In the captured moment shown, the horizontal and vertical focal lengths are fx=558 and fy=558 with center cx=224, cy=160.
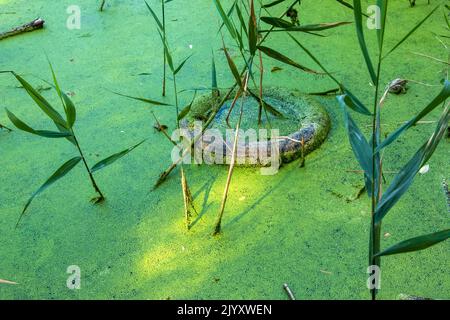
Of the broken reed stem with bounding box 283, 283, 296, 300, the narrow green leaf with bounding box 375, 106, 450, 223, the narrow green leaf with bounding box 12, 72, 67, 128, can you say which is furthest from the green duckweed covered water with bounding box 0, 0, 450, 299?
the narrow green leaf with bounding box 375, 106, 450, 223

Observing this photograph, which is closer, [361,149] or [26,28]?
[361,149]

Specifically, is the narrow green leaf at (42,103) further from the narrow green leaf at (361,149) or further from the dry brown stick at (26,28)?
the dry brown stick at (26,28)

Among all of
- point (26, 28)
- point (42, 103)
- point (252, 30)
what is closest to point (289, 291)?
point (252, 30)

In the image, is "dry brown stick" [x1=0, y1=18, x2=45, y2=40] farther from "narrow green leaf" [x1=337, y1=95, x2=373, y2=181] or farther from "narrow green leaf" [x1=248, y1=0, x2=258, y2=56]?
"narrow green leaf" [x1=337, y1=95, x2=373, y2=181]

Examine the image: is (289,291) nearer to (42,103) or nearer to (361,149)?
(361,149)

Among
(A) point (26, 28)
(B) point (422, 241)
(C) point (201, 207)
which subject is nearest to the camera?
(B) point (422, 241)

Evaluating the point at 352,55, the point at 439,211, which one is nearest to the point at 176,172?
the point at 439,211

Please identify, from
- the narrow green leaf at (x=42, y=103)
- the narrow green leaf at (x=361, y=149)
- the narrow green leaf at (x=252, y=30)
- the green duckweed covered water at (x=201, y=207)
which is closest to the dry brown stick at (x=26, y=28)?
the green duckweed covered water at (x=201, y=207)

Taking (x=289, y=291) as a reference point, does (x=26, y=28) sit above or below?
above
